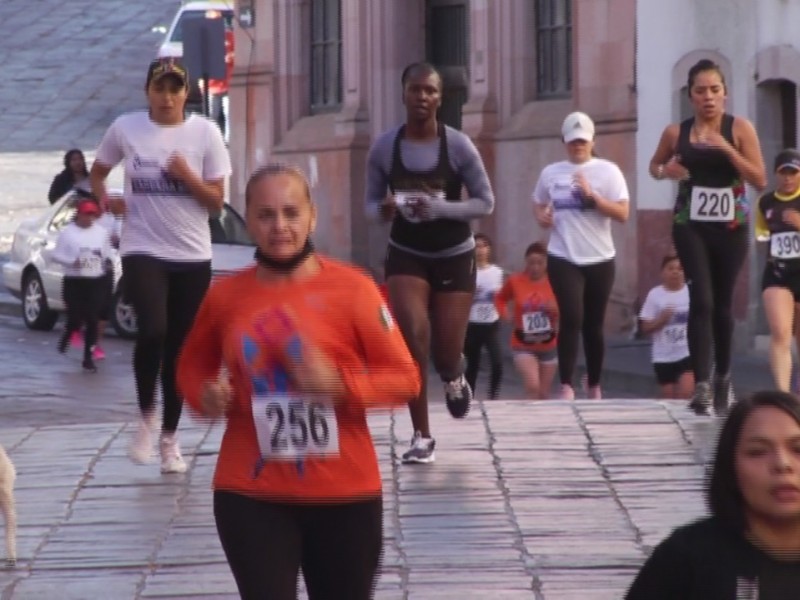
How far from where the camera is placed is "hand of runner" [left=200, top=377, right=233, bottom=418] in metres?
5.49

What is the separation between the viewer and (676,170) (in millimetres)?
11102

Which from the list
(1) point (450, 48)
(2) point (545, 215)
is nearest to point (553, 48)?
(1) point (450, 48)

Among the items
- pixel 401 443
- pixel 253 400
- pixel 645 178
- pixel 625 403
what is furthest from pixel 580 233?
pixel 645 178

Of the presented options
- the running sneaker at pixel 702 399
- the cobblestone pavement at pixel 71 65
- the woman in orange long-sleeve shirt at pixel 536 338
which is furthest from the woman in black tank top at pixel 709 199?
the cobblestone pavement at pixel 71 65

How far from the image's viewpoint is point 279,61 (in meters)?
31.7

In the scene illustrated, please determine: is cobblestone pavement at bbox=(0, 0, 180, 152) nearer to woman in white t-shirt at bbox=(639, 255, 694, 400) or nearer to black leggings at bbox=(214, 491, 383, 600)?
woman in white t-shirt at bbox=(639, 255, 694, 400)

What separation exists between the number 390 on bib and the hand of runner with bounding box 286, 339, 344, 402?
3cm

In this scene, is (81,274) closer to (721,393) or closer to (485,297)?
(485,297)

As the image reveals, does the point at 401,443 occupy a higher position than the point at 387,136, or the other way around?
the point at 387,136

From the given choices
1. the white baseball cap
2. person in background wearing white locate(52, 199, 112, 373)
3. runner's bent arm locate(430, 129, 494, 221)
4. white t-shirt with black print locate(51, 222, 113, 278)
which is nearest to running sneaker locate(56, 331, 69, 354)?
person in background wearing white locate(52, 199, 112, 373)

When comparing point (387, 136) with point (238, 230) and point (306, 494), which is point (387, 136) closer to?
point (306, 494)

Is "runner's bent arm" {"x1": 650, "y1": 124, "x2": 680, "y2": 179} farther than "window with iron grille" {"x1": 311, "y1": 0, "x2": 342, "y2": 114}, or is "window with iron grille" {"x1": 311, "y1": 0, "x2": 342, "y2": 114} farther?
"window with iron grille" {"x1": 311, "y1": 0, "x2": 342, "y2": 114}

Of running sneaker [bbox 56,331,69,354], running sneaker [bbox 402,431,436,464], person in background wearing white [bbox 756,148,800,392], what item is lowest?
running sneaker [bbox 56,331,69,354]

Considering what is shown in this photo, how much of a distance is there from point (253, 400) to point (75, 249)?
14.4 m
